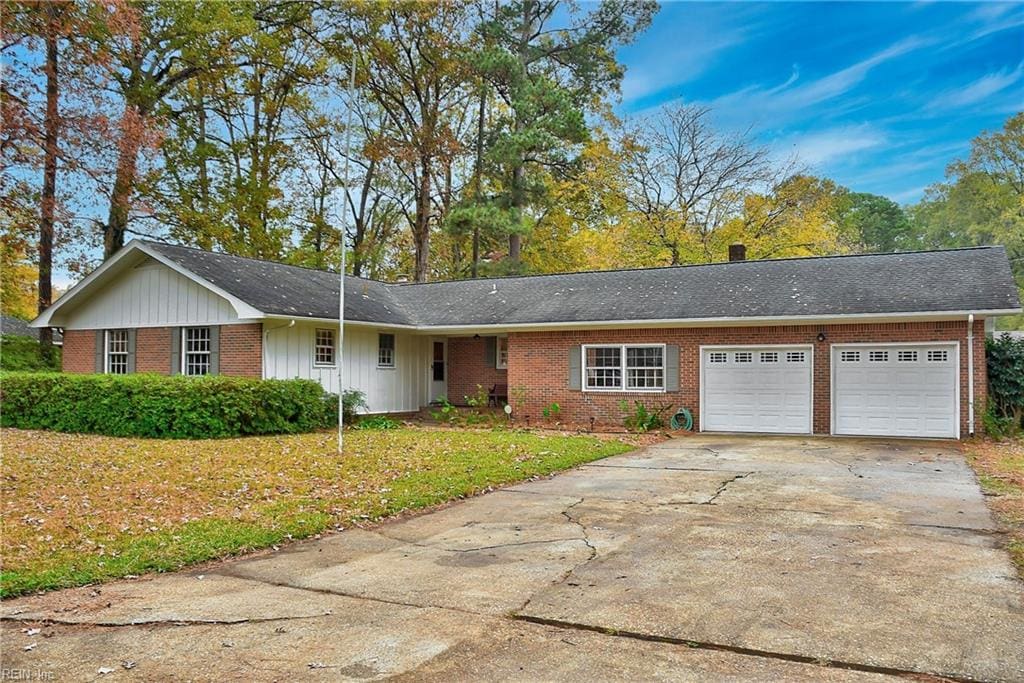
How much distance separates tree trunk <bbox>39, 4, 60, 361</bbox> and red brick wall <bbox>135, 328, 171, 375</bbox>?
16.8ft

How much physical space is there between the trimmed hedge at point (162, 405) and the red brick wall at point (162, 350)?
1.22 meters

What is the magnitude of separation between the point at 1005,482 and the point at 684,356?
7.82 meters

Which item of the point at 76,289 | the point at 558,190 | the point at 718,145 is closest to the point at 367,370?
the point at 76,289

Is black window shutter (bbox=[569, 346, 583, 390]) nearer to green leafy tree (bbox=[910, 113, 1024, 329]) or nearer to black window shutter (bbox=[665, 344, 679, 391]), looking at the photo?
black window shutter (bbox=[665, 344, 679, 391])

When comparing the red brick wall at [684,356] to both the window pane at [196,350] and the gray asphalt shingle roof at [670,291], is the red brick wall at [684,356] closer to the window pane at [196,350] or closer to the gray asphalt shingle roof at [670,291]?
the gray asphalt shingle roof at [670,291]

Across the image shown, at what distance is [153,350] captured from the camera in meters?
17.3

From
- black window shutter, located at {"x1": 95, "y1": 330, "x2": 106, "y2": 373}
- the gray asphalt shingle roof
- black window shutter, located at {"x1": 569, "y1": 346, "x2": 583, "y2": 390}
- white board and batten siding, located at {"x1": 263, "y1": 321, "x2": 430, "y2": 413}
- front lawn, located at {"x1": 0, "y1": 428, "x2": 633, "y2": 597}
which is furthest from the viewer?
black window shutter, located at {"x1": 95, "y1": 330, "x2": 106, "y2": 373}

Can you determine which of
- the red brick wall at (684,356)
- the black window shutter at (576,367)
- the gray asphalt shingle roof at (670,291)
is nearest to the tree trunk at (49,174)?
the gray asphalt shingle roof at (670,291)

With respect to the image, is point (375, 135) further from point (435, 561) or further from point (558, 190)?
point (435, 561)

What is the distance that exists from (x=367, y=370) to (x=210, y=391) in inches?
190

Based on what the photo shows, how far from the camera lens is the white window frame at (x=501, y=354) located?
20.1 m

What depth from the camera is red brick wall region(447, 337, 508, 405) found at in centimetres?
2036

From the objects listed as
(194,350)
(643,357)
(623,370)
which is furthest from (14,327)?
(643,357)

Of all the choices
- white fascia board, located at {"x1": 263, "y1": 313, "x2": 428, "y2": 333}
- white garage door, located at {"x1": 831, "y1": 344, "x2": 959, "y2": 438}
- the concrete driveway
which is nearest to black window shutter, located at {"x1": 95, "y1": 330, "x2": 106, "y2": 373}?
white fascia board, located at {"x1": 263, "y1": 313, "x2": 428, "y2": 333}
